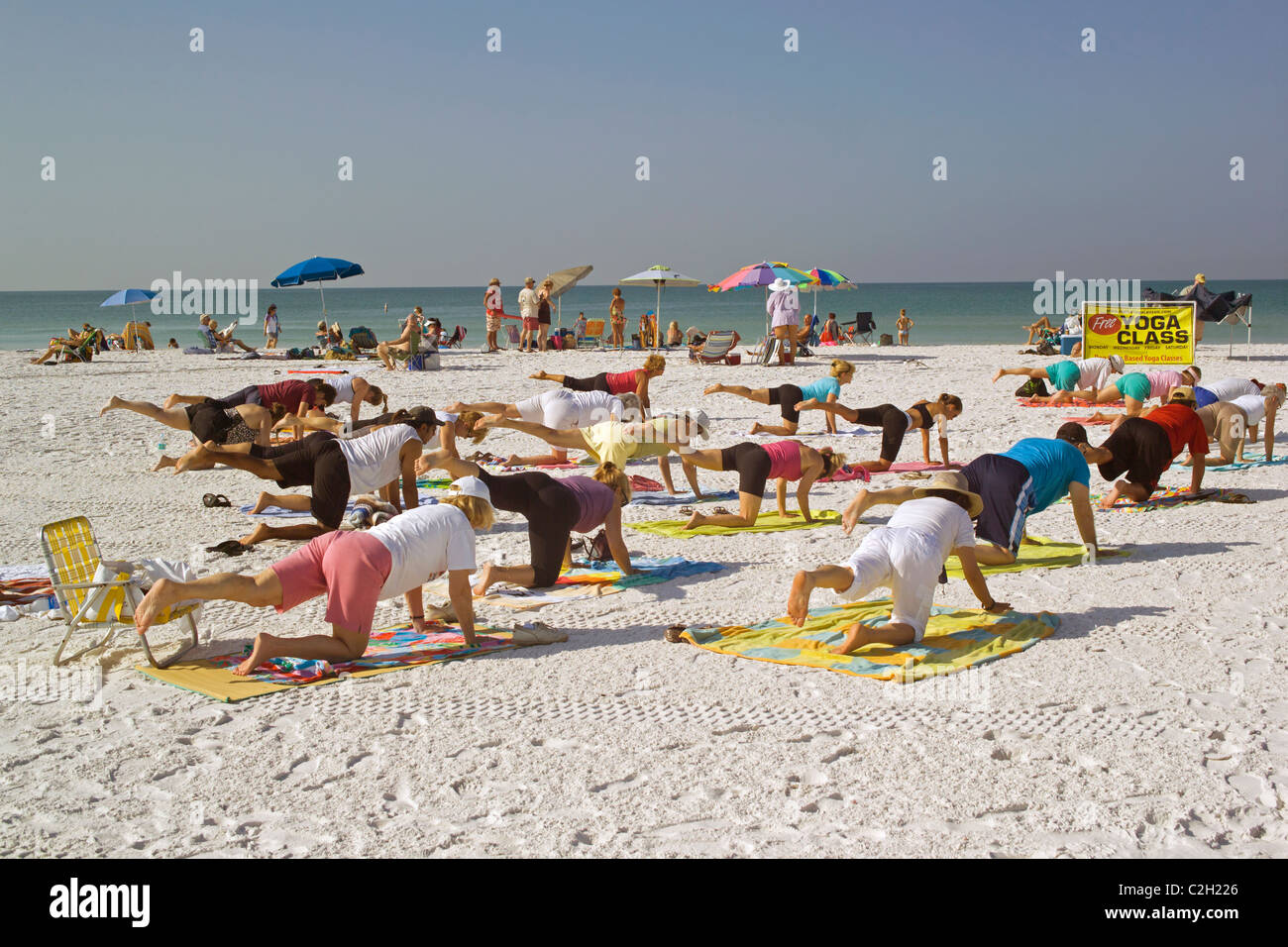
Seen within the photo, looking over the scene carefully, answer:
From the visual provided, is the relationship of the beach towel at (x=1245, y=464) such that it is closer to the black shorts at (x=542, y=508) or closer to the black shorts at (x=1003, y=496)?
the black shorts at (x=1003, y=496)

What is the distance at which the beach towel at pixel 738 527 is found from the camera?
323 inches

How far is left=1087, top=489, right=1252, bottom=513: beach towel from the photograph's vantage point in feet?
28.7

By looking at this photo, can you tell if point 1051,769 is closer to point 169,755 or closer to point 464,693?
point 464,693

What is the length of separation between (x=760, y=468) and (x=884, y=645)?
9.53ft

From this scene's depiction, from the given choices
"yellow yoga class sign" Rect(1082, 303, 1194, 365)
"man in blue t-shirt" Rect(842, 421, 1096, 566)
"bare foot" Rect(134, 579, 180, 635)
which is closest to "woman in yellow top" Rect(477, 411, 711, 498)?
"man in blue t-shirt" Rect(842, 421, 1096, 566)

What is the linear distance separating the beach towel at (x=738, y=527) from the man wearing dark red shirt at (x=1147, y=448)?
2.31m

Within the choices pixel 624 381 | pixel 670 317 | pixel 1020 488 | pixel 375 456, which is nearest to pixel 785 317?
pixel 624 381

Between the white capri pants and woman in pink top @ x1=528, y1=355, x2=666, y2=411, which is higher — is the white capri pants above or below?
below

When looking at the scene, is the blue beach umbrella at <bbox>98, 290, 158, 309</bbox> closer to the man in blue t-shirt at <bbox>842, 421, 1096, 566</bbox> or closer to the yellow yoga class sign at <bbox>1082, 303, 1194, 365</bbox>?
the yellow yoga class sign at <bbox>1082, 303, 1194, 365</bbox>

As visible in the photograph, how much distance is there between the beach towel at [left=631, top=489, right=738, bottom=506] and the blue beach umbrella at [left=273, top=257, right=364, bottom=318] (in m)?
15.6

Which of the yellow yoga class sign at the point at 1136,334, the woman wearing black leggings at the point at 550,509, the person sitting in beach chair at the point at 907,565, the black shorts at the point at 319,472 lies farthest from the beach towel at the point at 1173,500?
the yellow yoga class sign at the point at 1136,334

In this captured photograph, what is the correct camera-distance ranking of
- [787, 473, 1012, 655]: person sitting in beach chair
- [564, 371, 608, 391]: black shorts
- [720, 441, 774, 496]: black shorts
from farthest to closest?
[564, 371, 608, 391]: black shorts
[720, 441, 774, 496]: black shorts
[787, 473, 1012, 655]: person sitting in beach chair
